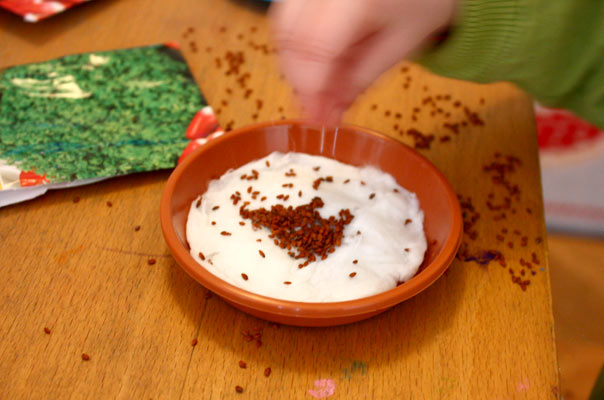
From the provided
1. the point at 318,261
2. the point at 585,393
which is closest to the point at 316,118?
the point at 318,261

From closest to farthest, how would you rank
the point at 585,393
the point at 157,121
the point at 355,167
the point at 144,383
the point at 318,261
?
the point at 144,383, the point at 318,261, the point at 355,167, the point at 157,121, the point at 585,393

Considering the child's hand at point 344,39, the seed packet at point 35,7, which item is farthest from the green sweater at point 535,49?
the seed packet at point 35,7

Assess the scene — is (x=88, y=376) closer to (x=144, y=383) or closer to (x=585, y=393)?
(x=144, y=383)

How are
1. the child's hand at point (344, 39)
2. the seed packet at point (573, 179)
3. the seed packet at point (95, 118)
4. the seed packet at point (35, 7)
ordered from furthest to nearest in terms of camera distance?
the seed packet at point (573, 179) → the seed packet at point (35, 7) → the seed packet at point (95, 118) → the child's hand at point (344, 39)

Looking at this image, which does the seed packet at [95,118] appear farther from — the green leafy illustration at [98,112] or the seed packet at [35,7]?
the seed packet at [35,7]

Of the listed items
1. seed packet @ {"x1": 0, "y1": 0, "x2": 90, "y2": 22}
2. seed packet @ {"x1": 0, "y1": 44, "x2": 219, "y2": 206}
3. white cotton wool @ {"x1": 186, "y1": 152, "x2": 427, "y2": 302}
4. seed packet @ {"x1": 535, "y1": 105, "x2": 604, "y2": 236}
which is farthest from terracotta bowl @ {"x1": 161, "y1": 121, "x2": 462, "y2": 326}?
seed packet @ {"x1": 535, "y1": 105, "x2": 604, "y2": 236}

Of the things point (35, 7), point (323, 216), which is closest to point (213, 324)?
point (323, 216)
